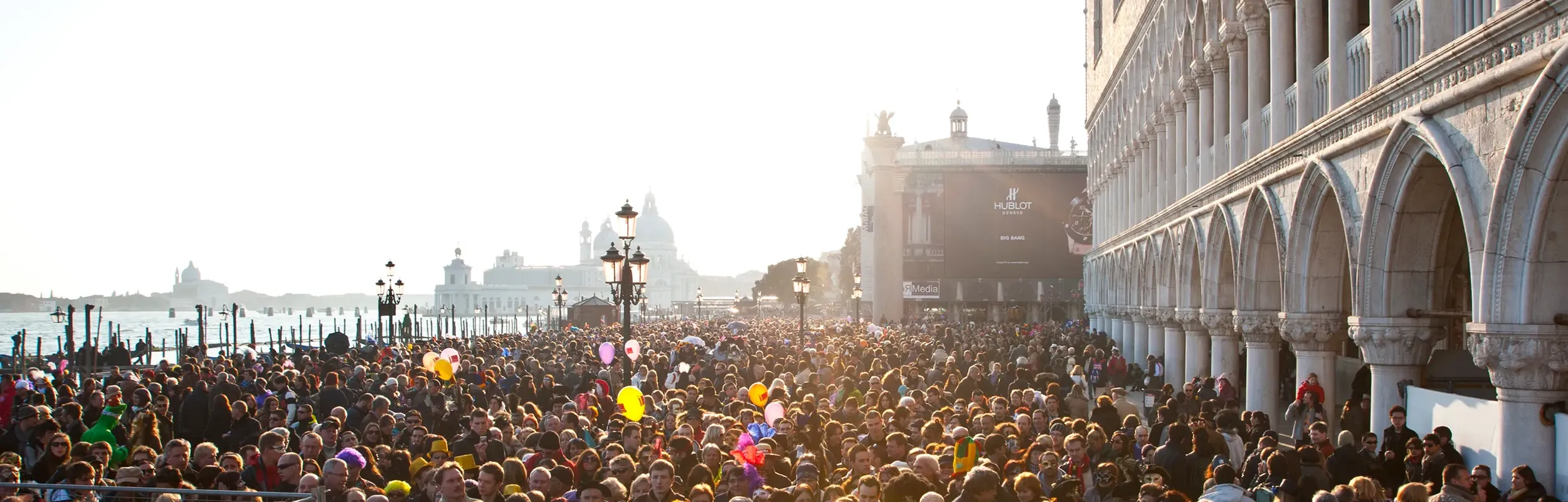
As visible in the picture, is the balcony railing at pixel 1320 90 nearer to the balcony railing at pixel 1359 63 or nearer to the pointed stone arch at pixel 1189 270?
the balcony railing at pixel 1359 63

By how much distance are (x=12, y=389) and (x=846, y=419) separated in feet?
29.0

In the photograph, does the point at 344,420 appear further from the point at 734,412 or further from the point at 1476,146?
the point at 1476,146

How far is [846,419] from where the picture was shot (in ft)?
42.2

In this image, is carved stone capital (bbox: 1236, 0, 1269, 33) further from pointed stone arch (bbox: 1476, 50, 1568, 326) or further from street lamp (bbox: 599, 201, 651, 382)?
pointed stone arch (bbox: 1476, 50, 1568, 326)

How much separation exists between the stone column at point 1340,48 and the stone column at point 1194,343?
833cm

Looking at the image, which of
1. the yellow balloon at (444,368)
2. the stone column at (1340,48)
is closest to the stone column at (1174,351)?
the stone column at (1340,48)

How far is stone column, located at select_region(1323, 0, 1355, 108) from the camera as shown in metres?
13.5

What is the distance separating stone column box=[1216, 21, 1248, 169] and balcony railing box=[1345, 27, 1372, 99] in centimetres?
496

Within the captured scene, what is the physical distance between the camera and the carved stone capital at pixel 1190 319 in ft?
71.1

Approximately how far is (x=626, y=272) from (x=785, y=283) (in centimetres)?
11212

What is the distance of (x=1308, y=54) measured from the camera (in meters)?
15.0

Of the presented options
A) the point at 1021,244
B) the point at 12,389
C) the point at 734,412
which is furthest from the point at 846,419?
the point at 1021,244

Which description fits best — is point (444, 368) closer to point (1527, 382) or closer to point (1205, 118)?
point (1205, 118)

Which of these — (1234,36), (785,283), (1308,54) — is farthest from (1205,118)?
(785,283)
